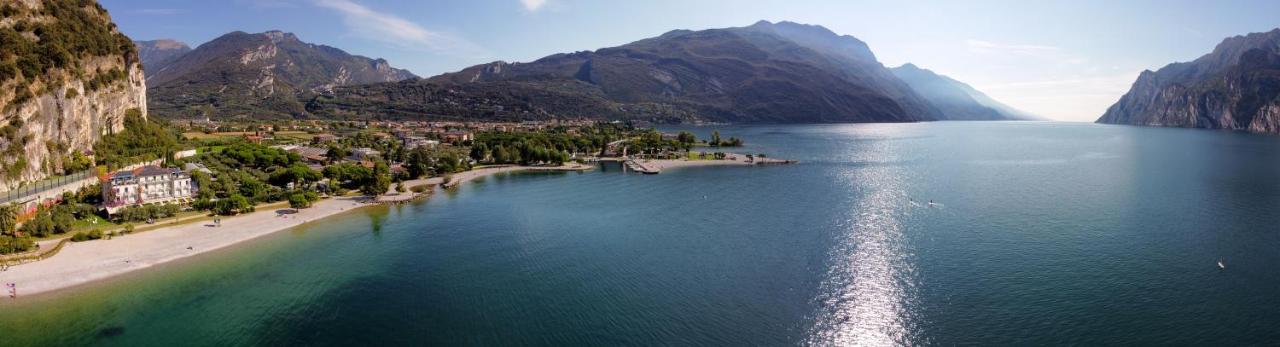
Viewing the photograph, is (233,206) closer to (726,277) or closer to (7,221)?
(7,221)

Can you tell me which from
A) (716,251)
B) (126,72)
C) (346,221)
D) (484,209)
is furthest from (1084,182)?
(126,72)

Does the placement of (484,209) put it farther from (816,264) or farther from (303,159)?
(303,159)

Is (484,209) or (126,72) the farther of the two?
(126,72)

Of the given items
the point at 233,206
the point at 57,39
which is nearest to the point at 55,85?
the point at 57,39

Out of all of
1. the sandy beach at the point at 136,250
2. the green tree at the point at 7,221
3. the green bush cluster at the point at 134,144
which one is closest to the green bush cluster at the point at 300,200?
the sandy beach at the point at 136,250

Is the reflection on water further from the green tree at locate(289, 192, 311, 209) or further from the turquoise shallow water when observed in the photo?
the green tree at locate(289, 192, 311, 209)

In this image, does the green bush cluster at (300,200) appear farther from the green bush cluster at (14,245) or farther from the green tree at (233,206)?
the green bush cluster at (14,245)
